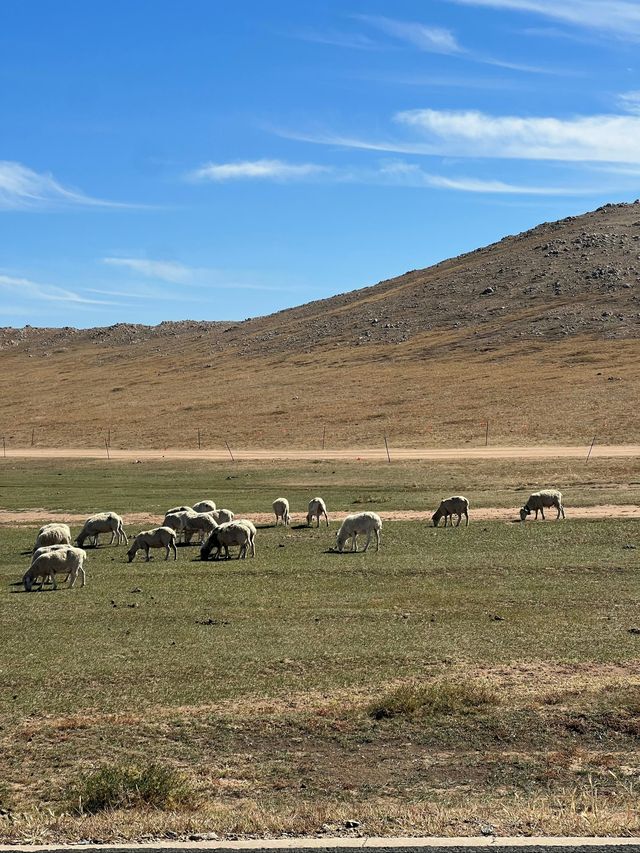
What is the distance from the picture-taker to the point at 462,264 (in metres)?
181

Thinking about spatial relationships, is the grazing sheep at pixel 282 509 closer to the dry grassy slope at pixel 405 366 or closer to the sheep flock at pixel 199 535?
the sheep flock at pixel 199 535

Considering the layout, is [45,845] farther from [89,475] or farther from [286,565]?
[89,475]

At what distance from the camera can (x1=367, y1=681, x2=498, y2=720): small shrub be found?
12617mm

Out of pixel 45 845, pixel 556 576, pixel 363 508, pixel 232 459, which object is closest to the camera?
pixel 45 845

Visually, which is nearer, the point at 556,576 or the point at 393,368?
the point at 556,576

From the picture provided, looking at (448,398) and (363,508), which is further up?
(448,398)

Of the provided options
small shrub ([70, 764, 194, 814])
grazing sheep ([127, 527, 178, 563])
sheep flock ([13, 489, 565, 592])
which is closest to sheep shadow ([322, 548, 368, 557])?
sheep flock ([13, 489, 565, 592])

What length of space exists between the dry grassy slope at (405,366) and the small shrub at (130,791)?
6052cm

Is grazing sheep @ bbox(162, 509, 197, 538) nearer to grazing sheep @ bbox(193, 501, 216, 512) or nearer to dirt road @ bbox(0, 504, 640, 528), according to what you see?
grazing sheep @ bbox(193, 501, 216, 512)

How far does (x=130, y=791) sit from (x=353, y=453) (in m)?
57.3

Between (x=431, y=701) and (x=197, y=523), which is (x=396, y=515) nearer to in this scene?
(x=197, y=523)

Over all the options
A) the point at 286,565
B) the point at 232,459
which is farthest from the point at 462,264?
the point at 286,565

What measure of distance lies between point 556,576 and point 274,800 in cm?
1369

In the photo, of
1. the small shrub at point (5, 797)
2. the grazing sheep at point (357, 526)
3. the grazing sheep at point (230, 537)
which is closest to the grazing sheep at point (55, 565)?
the grazing sheep at point (230, 537)
